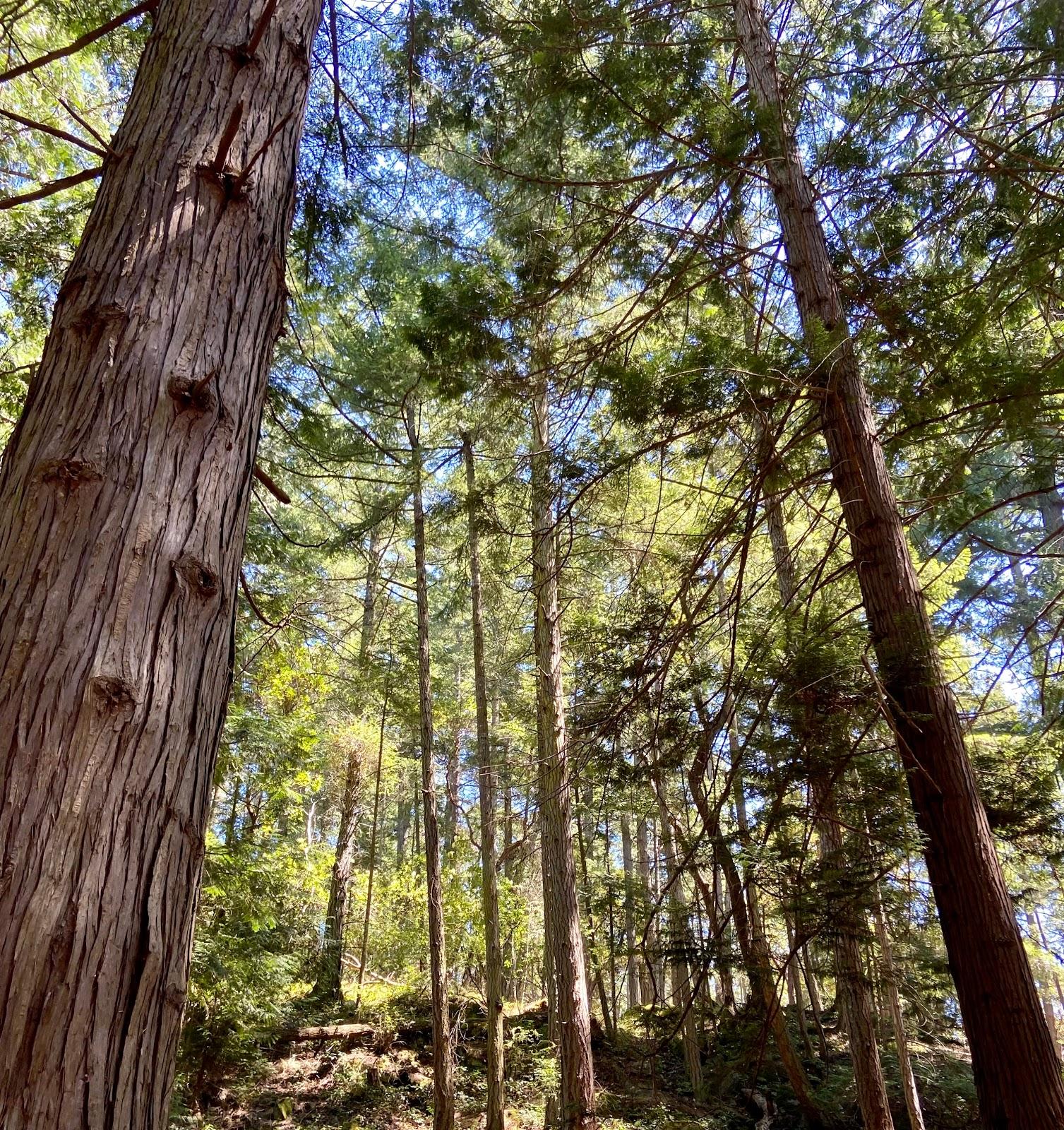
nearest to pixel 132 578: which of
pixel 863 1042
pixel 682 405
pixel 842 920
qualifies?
pixel 682 405

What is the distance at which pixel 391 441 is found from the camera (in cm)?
961

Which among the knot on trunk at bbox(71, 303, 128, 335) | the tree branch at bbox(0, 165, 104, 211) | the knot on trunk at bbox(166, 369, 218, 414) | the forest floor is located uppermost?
the tree branch at bbox(0, 165, 104, 211)

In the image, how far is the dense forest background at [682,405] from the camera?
328cm

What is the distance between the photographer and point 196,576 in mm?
1293

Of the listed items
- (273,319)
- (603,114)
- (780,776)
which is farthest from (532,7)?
(780,776)

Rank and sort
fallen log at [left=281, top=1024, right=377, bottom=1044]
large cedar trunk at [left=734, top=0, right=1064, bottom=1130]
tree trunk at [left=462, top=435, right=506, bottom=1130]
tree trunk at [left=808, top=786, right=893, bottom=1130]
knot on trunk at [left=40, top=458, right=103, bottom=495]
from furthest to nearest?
1. fallen log at [left=281, top=1024, right=377, bottom=1044]
2. tree trunk at [left=462, top=435, right=506, bottom=1130]
3. tree trunk at [left=808, top=786, right=893, bottom=1130]
4. large cedar trunk at [left=734, top=0, right=1064, bottom=1130]
5. knot on trunk at [left=40, top=458, right=103, bottom=495]

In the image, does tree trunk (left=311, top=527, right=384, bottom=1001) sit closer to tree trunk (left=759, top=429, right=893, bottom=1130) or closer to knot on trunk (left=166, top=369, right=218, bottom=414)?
tree trunk (left=759, top=429, right=893, bottom=1130)

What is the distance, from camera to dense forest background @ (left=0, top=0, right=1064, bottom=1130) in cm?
328

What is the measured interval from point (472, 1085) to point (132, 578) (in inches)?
429

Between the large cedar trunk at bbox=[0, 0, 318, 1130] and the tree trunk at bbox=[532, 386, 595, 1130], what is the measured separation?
307 cm

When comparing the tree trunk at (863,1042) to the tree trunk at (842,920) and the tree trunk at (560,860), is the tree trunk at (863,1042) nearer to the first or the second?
the tree trunk at (842,920)

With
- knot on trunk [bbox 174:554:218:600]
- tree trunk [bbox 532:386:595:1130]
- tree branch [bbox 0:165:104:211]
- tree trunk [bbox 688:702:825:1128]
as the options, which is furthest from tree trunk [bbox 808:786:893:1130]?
tree branch [bbox 0:165:104:211]

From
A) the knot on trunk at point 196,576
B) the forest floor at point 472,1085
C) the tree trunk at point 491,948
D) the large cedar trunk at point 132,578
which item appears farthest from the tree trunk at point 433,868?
the knot on trunk at point 196,576

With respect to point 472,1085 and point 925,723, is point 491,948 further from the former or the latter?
point 925,723
